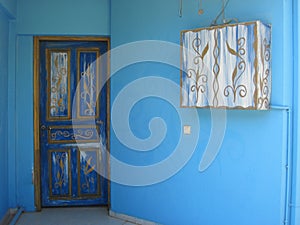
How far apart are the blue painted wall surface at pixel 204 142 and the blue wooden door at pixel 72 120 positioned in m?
0.32

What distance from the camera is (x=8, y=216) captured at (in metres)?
3.62

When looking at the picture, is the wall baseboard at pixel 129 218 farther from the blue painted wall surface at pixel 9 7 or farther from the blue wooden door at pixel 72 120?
the blue painted wall surface at pixel 9 7

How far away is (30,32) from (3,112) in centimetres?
92

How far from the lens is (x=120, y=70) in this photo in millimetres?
3607

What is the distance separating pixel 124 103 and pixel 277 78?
1604 millimetres

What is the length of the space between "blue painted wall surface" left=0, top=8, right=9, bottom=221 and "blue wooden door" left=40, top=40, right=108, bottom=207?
1.28 ft

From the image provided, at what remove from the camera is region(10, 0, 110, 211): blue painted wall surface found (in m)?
3.72

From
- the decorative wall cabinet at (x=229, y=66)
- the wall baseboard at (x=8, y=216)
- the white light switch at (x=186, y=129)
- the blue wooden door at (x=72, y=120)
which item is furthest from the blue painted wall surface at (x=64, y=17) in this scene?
the wall baseboard at (x=8, y=216)

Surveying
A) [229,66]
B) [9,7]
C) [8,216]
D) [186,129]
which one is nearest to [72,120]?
[8,216]

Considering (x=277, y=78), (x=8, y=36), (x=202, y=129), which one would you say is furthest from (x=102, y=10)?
(x=277, y=78)

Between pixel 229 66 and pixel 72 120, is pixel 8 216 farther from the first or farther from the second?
pixel 229 66

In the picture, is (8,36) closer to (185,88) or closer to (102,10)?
(102,10)

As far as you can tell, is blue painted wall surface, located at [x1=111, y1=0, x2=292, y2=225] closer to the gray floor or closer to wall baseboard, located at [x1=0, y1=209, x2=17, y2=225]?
the gray floor

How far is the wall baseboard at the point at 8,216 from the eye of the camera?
3455 millimetres
